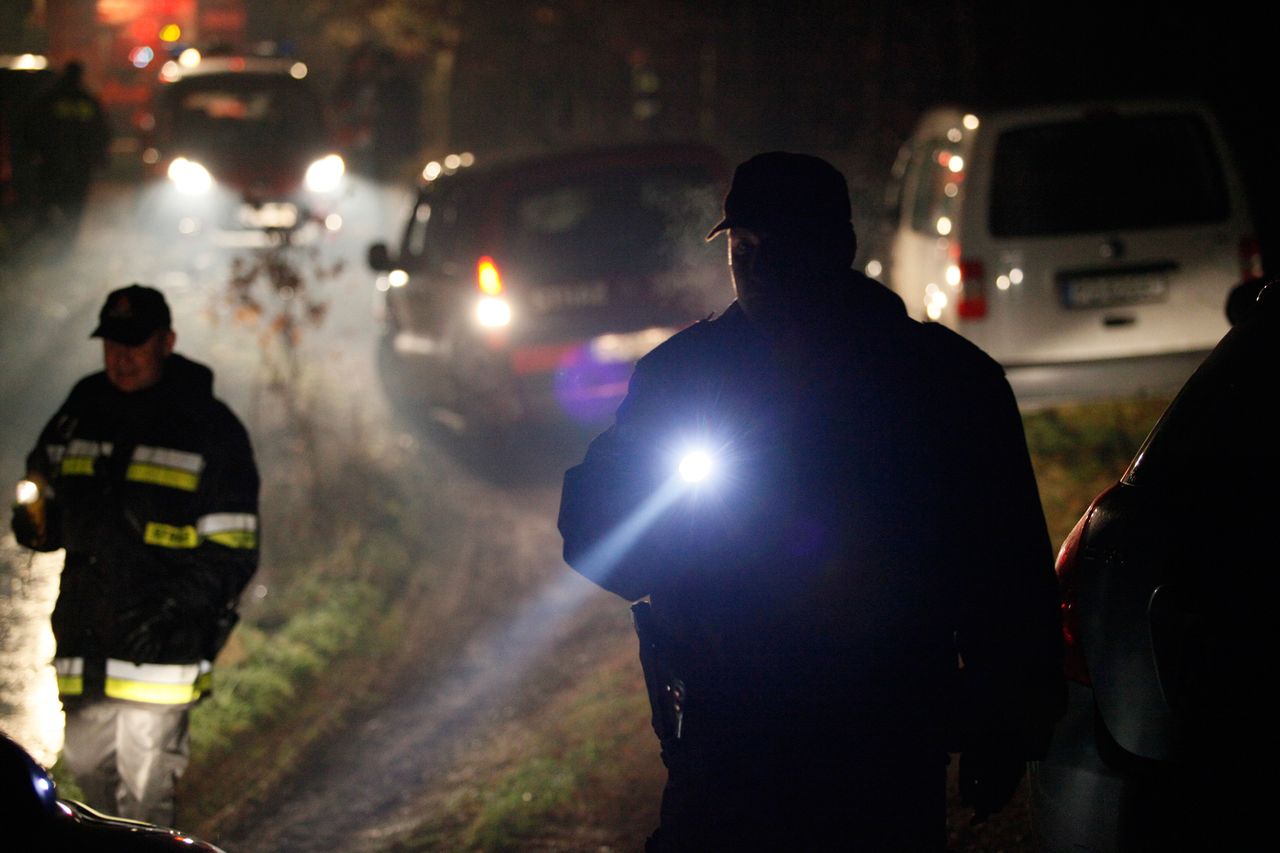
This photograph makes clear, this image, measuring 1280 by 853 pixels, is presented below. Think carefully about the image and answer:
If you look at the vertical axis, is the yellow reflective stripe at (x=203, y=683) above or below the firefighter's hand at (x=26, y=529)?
below

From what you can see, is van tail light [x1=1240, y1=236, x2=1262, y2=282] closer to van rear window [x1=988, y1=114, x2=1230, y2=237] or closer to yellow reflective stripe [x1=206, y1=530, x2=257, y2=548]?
van rear window [x1=988, y1=114, x2=1230, y2=237]

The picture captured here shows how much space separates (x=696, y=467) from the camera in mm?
2570

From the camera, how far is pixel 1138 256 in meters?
8.02

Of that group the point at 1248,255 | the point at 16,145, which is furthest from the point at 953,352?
the point at 16,145

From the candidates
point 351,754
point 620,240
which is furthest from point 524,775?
point 620,240

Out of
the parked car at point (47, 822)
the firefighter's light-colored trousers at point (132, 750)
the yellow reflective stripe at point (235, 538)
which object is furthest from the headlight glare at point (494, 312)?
the parked car at point (47, 822)

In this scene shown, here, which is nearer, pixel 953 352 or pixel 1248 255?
pixel 953 352

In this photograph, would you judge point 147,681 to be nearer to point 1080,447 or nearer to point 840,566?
point 840,566

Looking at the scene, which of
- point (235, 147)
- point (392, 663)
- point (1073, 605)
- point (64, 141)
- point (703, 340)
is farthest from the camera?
point (235, 147)

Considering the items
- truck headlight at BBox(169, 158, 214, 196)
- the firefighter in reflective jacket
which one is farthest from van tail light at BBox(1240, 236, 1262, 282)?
truck headlight at BBox(169, 158, 214, 196)

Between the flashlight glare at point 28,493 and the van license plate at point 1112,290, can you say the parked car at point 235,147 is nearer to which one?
the van license plate at point 1112,290

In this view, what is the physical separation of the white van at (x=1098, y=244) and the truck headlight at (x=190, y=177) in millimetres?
9891

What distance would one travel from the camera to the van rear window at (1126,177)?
802cm

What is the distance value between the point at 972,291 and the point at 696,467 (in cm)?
600
